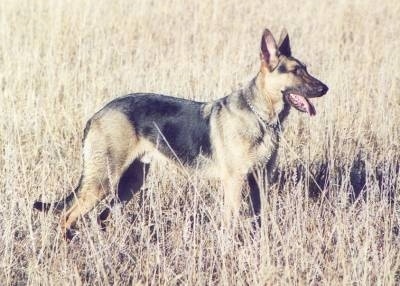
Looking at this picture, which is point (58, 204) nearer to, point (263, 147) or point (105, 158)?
point (105, 158)

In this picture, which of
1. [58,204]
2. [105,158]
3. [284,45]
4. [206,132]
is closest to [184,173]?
[206,132]

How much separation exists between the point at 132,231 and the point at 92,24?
4752 mm

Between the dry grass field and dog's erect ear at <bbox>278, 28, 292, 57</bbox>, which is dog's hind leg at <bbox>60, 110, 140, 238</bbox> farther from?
dog's erect ear at <bbox>278, 28, 292, 57</bbox>

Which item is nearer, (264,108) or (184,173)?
(264,108)

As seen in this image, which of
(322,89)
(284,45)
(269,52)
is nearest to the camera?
(322,89)

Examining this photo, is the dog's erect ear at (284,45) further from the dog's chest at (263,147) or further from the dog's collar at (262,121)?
the dog's chest at (263,147)

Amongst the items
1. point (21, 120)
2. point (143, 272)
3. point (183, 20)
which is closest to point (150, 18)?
point (183, 20)

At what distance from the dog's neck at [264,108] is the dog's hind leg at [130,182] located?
870 millimetres

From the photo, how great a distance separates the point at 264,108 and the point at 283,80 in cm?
22

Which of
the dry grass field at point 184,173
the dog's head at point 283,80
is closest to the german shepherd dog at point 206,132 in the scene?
the dog's head at point 283,80

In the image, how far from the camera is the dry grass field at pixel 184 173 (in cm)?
340

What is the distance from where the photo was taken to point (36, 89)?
6305 mm

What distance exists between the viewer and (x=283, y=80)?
4242 millimetres

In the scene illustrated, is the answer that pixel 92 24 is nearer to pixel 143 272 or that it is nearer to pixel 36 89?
pixel 36 89
